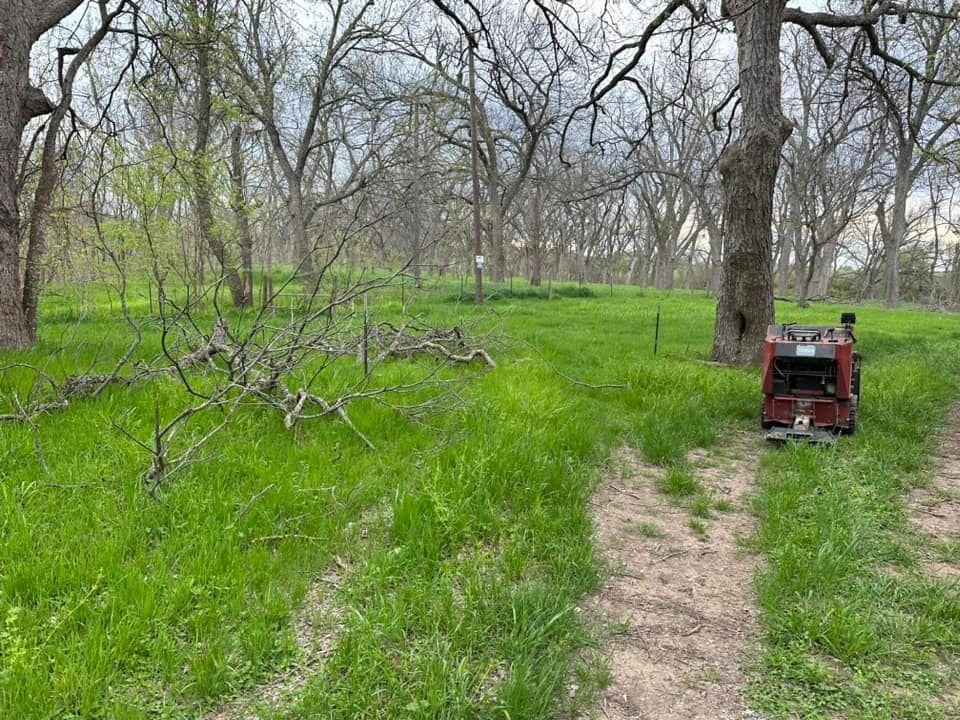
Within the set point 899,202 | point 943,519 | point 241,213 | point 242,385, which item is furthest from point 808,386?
point 899,202

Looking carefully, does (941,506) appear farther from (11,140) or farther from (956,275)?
(956,275)

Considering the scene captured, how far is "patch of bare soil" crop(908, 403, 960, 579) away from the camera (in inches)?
126

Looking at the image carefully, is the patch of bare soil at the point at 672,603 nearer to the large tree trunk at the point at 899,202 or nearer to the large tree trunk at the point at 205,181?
the large tree trunk at the point at 205,181

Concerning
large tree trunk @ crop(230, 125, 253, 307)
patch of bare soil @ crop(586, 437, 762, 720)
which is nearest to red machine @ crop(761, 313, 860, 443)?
patch of bare soil @ crop(586, 437, 762, 720)

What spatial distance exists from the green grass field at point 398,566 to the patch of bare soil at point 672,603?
11cm

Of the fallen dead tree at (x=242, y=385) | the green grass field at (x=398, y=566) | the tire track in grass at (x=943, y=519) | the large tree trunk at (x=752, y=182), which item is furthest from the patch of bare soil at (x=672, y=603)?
the large tree trunk at (x=752, y=182)

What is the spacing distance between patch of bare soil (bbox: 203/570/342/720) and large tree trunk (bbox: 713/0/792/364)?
23.7 ft

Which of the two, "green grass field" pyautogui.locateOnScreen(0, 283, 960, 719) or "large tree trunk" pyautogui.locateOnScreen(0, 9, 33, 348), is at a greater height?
"large tree trunk" pyautogui.locateOnScreen(0, 9, 33, 348)

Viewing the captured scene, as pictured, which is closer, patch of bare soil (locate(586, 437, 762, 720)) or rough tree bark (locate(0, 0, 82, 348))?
patch of bare soil (locate(586, 437, 762, 720))

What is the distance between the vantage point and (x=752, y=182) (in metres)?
7.91

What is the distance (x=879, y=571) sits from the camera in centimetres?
308

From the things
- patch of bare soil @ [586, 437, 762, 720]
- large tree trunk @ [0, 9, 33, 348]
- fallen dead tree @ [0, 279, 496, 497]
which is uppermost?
large tree trunk @ [0, 9, 33, 348]

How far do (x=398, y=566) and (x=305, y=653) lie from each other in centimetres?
66

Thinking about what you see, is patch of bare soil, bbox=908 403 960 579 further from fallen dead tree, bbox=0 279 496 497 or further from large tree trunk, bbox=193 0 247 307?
large tree trunk, bbox=193 0 247 307
